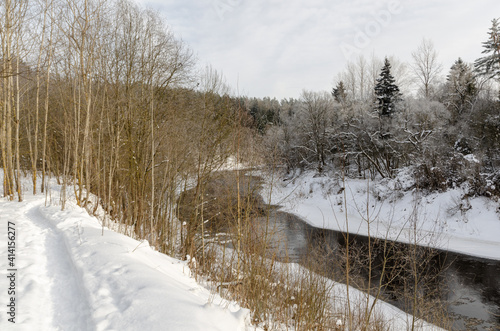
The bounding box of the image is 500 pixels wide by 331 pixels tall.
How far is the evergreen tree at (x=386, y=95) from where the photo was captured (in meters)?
25.5

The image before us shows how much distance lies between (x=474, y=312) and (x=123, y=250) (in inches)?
387

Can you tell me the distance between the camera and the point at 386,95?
1021 inches

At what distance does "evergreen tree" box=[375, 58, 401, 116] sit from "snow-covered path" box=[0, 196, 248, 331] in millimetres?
25343

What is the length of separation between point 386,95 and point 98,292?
2774cm

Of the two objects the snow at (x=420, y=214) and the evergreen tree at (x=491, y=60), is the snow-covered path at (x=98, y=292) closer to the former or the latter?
the snow at (x=420, y=214)

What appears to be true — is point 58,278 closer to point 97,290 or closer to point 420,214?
point 97,290

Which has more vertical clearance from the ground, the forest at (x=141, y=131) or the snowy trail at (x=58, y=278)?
the forest at (x=141, y=131)

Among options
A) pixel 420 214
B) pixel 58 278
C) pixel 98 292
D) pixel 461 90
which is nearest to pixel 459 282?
Result: pixel 420 214

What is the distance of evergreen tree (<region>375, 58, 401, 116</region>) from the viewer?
25453 millimetres

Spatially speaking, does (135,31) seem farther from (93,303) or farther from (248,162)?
(93,303)

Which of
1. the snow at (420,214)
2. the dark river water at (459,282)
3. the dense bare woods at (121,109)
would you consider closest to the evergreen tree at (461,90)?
the snow at (420,214)

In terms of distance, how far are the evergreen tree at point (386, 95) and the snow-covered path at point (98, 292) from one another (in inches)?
998

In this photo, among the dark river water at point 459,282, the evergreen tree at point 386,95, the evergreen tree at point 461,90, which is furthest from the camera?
the evergreen tree at point 461,90

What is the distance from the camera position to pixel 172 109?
11461mm
